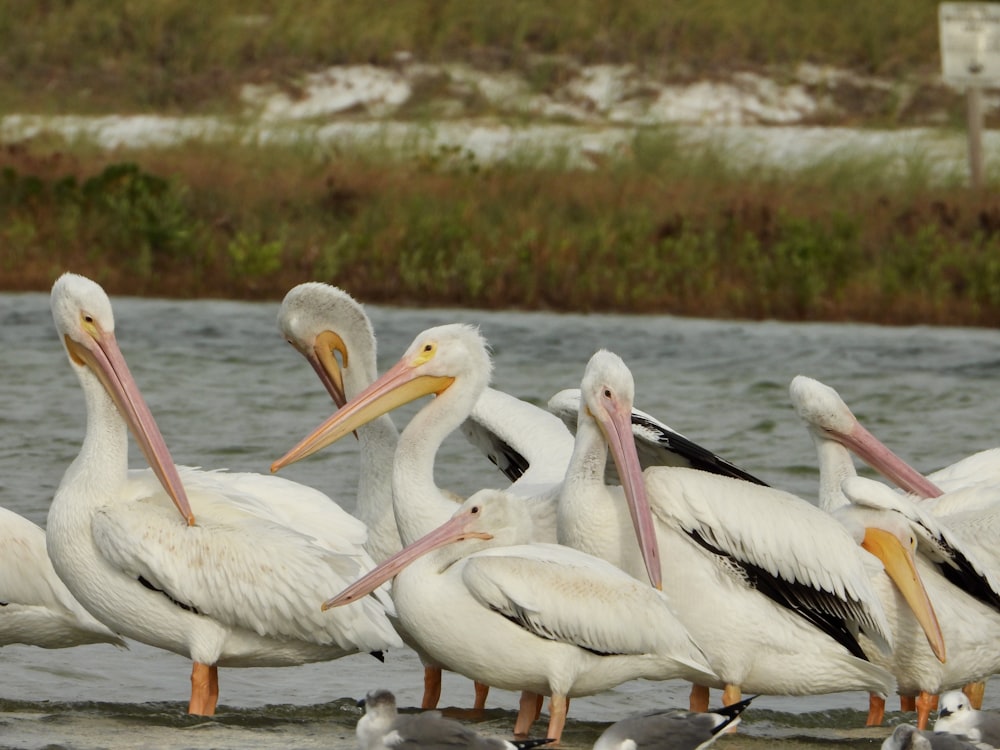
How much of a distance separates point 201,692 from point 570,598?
1.15 metres

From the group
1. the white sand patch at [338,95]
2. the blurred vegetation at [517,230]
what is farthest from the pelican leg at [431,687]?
the white sand patch at [338,95]

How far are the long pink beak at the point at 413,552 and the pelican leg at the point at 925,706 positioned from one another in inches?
54.4

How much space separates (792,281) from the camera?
13945mm

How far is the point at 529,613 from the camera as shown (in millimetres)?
5258

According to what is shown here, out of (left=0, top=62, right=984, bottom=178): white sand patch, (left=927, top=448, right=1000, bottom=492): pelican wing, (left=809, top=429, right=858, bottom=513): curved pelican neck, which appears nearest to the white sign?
(left=0, top=62, right=984, bottom=178): white sand patch

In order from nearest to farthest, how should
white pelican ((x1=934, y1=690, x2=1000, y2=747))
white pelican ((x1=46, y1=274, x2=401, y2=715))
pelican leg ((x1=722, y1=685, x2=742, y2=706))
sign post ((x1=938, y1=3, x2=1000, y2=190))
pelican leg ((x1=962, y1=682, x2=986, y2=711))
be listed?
1. white pelican ((x1=934, y1=690, x2=1000, y2=747))
2. white pelican ((x1=46, y1=274, x2=401, y2=715))
3. pelican leg ((x1=722, y1=685, x2=742, y2=706))
4. pelican leg ((x1=962, y1=682, x2=986, y2=711))
5. sign post ((x1=938, y1=3, x2=1000, y2=190))

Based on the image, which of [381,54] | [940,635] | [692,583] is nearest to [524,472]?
[692,583]

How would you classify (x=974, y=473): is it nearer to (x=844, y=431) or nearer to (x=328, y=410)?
(x=844, y=431)

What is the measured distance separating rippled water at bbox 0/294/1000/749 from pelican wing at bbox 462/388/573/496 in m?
0.72

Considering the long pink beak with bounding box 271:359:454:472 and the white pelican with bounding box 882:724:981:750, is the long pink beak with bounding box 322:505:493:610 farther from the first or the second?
the white pelican with bounding box 882:724:981:750

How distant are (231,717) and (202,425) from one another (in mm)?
5391

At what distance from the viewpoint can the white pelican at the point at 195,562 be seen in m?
5.65

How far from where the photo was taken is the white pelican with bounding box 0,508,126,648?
6.09m

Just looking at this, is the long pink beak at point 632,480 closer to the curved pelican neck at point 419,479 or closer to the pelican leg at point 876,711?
the curved pelican neck at point 419,479
